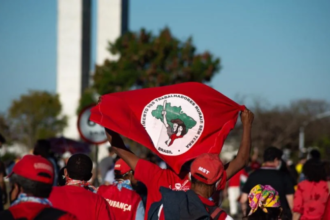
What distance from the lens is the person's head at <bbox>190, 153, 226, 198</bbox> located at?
4434 mm

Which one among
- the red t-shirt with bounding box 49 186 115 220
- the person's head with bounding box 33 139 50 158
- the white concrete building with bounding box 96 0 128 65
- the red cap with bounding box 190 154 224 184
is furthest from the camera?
the white concrete building with bounding box 96 0 128 65

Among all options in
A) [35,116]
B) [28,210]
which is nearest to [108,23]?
[35,116]

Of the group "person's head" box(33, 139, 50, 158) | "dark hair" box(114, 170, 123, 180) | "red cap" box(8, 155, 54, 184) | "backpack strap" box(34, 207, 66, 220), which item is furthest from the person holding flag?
"person's head" box(33, 139, 50, 158)

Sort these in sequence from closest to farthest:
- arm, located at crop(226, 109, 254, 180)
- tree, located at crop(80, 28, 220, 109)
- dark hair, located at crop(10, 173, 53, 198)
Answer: dark hair, located at crop(10, 173, 53, 198) → arm, located at crop(226, 109, 254, 180) → tree, located at crop(80, 28, 220, 109)

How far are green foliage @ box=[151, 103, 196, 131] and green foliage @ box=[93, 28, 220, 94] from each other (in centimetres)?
3436

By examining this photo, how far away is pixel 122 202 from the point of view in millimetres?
6602

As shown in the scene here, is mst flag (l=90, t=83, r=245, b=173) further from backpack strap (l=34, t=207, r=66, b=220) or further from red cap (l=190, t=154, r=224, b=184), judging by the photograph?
backpack strap (l=34, t=207, r=66, b=220)

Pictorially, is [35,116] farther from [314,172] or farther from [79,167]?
[79,167]

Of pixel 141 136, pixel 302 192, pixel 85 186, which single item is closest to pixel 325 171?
pixel 302 192

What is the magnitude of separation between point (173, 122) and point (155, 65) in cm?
3542

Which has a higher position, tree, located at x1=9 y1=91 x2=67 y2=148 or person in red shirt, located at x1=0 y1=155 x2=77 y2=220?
person in red shirt, located at x1=0 y1=155 x2=77 y2=220

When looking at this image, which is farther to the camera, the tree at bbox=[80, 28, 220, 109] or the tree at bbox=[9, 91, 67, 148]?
the tree at bbox=[9, 91, 67, 148]

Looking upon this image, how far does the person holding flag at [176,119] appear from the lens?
244 inches

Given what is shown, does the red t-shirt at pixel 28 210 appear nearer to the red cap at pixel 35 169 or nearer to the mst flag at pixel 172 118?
the red cap at pixel 35 169
